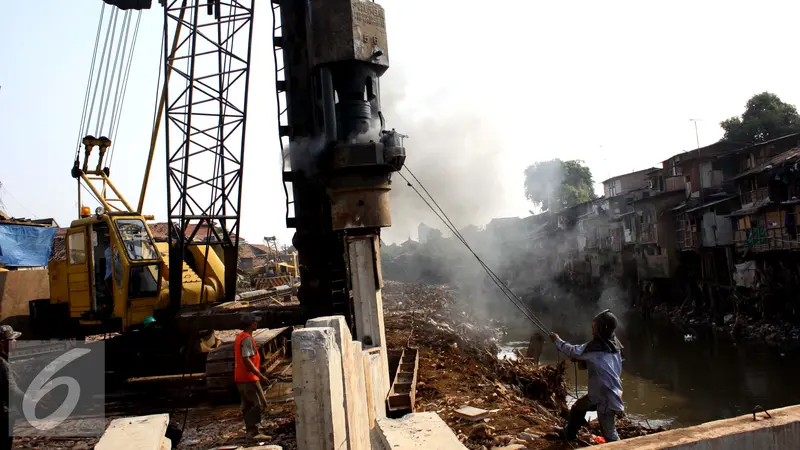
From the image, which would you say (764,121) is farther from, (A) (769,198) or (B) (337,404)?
(B) (337,404)

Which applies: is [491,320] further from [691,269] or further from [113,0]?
[113,0]

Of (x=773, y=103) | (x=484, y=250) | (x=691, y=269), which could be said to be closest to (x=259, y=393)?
(x=691, y=269)

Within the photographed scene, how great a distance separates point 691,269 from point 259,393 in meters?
34.5

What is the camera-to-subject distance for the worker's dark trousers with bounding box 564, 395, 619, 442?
5582mm

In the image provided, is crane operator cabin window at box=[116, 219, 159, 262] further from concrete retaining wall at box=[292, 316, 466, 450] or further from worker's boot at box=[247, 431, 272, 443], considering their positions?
concrete retaining wall at box=[292, 316, 466, 450]

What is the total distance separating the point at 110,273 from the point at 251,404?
5.59 metres

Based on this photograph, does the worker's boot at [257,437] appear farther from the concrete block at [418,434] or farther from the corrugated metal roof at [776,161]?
the corrugated metal roof at [776,161]

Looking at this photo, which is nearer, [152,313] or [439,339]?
[152,313]

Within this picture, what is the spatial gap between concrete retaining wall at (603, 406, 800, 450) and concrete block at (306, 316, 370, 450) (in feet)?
5.88

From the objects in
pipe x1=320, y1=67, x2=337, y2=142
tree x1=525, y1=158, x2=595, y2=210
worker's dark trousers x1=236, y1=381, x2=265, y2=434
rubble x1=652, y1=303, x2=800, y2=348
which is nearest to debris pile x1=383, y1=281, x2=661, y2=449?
worker's dark trousers x1=236, y1=381, x2=265, y2=434

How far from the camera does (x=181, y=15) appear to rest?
12.1 m

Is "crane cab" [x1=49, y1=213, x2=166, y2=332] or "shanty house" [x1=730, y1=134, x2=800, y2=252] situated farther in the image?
"shanty house" [x1=730, y1=134, x2=800, y2=252]

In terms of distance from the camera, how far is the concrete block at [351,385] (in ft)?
12.3

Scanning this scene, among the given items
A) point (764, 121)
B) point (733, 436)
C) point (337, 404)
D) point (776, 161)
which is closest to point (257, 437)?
point (337, 404)
